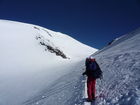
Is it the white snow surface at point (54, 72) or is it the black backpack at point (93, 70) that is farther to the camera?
the white snow surface at point (54, 72)

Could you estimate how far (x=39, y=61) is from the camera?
3853cm

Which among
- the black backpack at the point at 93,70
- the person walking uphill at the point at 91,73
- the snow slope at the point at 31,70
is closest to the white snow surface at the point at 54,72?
the snow slope at the point at 31,70

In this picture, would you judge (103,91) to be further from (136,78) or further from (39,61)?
(39,61)

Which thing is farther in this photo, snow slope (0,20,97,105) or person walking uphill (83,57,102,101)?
snow slope (0,20,97,105)

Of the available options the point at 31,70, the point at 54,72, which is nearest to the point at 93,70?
the point at 54,72

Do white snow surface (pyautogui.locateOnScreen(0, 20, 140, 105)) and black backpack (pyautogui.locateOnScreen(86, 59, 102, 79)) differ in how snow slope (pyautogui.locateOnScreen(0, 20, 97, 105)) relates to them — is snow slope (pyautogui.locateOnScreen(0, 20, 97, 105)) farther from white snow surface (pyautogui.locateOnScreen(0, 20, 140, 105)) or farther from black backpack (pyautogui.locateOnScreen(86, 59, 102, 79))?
black backpack (pyautogui.locateOnScreen(86, 59, 102, 79))

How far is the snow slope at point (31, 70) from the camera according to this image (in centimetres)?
1498

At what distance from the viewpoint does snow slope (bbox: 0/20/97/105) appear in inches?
590

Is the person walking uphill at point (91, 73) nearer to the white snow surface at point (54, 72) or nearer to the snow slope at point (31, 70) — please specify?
the white snow surface at point (54, 72)

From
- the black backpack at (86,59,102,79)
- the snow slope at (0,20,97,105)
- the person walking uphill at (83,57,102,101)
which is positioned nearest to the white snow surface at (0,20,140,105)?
the snow slope at (0,20,97,105)

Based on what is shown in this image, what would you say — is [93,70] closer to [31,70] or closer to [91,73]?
[91,73]

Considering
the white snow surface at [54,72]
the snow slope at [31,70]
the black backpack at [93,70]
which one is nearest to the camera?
the black backpack at [93,70]

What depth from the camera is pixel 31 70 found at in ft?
99.3

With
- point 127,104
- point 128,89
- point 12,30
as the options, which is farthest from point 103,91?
point 12,30
